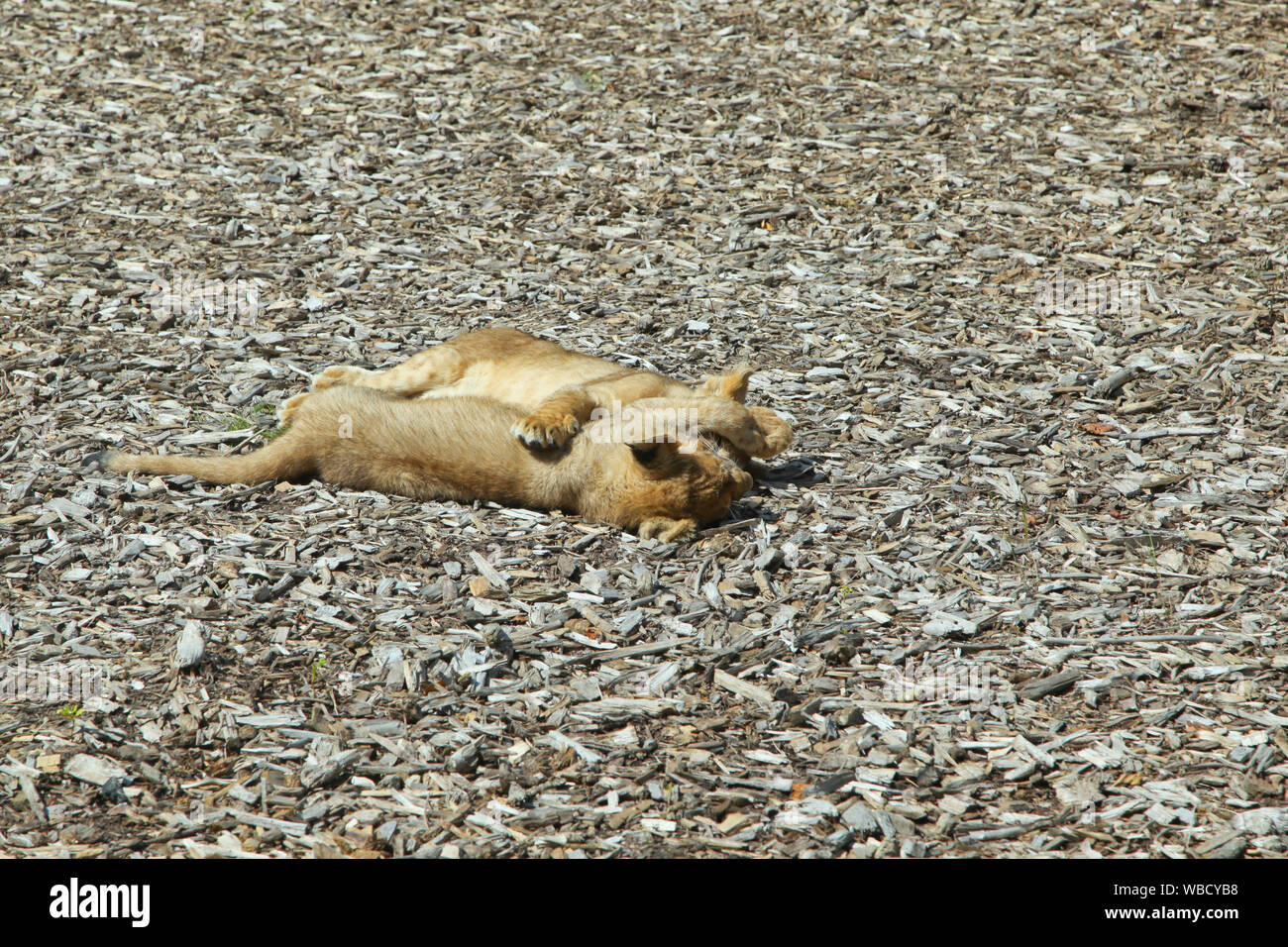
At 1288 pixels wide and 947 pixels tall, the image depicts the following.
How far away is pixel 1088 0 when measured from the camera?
420 inches

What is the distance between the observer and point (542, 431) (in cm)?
532

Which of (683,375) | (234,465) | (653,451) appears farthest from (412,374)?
(653,451)

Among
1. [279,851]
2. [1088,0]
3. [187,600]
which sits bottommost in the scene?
[279,851]

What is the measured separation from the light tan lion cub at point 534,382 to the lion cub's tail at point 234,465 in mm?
409

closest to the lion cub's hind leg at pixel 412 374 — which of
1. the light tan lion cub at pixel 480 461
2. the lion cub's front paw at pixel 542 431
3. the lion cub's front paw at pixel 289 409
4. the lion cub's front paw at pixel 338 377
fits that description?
the lion cub's front paw at pixel 338 377

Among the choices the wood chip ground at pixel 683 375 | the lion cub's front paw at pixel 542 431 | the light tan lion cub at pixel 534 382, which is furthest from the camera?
the light tan lion cub at pixel 534 382

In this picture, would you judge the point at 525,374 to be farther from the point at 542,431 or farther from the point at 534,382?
the point at 542,431

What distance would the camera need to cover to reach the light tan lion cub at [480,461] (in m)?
5.32

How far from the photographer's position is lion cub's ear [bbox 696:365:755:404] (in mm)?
5719

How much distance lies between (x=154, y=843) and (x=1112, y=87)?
9.08 m

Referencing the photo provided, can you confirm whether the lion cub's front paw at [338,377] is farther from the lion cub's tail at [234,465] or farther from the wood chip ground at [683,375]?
the lion cub's tail at [234,465]

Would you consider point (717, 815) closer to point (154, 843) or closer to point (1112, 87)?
point (154, 843)

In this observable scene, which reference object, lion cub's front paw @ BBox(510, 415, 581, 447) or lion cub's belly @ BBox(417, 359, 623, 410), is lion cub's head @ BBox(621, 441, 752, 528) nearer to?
lion cub's front paw @ BBox(510, 415, 581, 447)

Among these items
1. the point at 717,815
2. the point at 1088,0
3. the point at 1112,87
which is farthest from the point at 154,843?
the point at 1088,0
